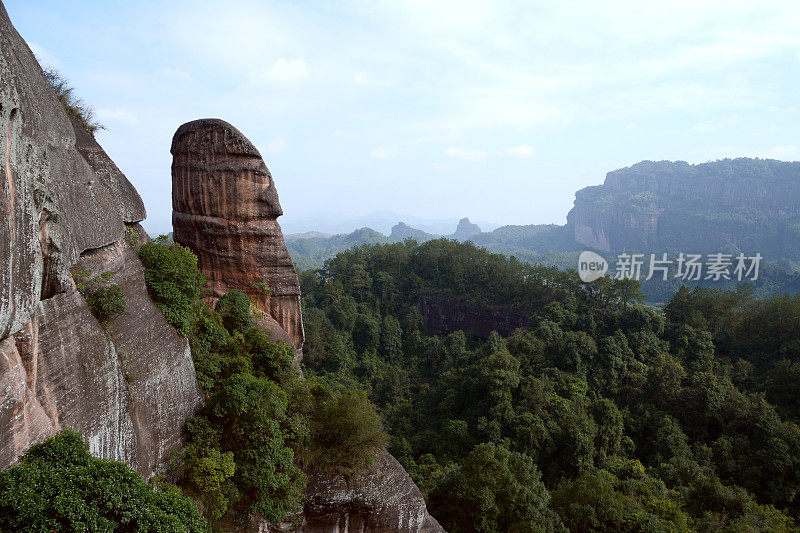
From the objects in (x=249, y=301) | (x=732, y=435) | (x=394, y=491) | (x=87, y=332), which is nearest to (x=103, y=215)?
(x=87, y=332)

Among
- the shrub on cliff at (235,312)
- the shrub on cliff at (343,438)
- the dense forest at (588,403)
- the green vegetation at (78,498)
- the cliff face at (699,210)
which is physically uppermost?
the cliff face at (699,210)

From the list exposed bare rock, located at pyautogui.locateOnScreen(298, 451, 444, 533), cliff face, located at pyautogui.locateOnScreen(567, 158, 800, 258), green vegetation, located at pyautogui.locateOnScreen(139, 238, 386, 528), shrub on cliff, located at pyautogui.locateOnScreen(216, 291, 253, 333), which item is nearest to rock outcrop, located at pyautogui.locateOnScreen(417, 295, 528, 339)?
exposed bare rock, located at pyautogui.locateOnScreen(298, 451, 444, 533)

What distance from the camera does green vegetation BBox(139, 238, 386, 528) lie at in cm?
923

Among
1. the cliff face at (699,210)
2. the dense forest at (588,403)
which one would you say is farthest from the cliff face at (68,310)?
the cliff face at (699,210)

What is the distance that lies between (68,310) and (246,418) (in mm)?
3967

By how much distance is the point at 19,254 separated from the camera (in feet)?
19.7

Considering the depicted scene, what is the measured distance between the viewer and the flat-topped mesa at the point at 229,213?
1289 centimetres

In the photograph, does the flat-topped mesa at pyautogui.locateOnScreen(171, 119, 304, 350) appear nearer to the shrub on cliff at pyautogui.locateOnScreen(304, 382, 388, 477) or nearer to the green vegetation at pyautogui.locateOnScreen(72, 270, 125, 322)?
the shrub on cliff at pyautogui.locateOnScreen(304, 382, 388, 477)

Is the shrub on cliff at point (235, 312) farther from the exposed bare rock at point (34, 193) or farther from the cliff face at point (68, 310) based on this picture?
the exposed bare rock at point (34, 193)

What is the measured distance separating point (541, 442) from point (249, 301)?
49.2 feet

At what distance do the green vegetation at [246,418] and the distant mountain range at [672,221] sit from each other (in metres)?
77.4

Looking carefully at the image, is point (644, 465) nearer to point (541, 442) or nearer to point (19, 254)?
point (541, 442)

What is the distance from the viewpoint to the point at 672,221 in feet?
441

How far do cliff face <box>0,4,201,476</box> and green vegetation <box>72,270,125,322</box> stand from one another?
17 cm
